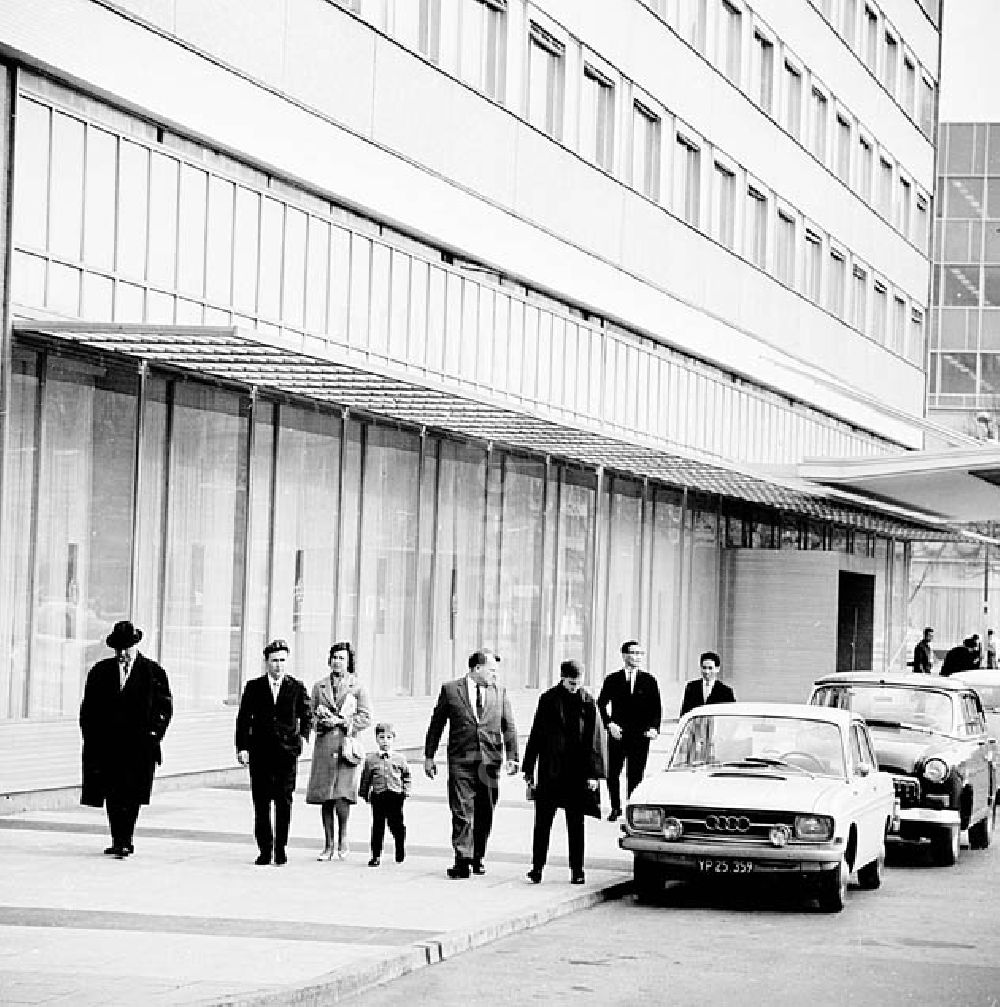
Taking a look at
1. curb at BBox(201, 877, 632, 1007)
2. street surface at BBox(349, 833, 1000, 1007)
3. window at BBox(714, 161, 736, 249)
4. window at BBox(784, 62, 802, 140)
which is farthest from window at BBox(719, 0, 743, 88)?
curb at BBox(201, 877, 632, 1007)

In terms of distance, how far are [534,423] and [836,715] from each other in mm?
9393

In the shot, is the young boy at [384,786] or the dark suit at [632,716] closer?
the young boy at [384,786]

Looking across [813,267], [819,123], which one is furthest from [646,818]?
[819,123]

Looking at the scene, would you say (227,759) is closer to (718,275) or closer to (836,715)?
(836,715)

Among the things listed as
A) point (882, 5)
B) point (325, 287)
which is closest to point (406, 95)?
point (325, 287)

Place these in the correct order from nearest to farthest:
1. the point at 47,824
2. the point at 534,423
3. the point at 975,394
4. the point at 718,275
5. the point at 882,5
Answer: the point at 47,824 < the point at 534,423 < the point at 718,275 < the point at 882,5 < the point at 975,394

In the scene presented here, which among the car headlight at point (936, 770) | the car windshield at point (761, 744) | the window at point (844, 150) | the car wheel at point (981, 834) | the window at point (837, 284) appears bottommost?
the car wheel at point (981, 834)

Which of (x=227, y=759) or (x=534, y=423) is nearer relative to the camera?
(x=227, y=759)

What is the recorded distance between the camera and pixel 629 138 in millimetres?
36812

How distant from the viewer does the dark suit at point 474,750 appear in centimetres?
1673

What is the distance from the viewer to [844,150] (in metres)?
51.5

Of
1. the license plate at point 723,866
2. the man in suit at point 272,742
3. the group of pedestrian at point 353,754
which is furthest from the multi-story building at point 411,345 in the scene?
the license plate at point 723,866

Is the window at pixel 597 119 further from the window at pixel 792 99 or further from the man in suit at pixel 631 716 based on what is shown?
the man in suit at pixel 631 716

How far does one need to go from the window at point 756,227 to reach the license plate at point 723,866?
2870 cm
